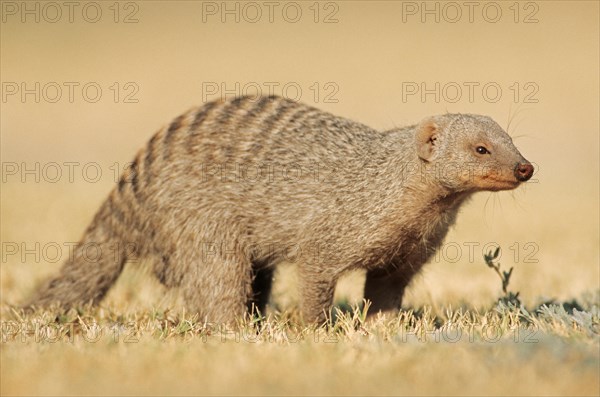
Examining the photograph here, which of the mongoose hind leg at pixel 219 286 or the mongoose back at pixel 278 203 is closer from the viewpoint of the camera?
the mongoose back at pixel 278 203

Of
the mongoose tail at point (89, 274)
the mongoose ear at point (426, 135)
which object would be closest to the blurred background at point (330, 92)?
the mongoose tail at point (89, 274)

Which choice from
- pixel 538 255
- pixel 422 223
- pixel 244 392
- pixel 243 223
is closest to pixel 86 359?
pixel 244 392

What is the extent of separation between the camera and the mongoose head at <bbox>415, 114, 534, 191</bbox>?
4617 millimetres

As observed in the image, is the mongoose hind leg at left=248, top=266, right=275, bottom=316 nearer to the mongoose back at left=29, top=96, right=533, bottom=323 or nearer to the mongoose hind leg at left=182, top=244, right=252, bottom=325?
the mongoose back at left=29, top=96, right=533, bottom=323

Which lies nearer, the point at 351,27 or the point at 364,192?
the point at 364,192

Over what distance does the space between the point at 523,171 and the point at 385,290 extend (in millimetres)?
1362

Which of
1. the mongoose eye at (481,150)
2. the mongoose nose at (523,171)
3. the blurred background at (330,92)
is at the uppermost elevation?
the mongoose eye at (481,150)

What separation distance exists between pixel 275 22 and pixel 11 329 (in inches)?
1095

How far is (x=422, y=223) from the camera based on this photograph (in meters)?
5.05

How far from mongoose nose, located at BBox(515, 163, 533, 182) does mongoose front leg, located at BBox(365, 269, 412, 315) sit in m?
1.15

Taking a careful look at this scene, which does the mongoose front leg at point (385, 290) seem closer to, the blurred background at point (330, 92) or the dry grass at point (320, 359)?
the blurred background at point (330, 92)

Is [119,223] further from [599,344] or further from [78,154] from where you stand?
[78,154]

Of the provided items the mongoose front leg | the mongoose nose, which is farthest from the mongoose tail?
the mongoose nose

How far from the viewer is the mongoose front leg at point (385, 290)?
17.8 feet
